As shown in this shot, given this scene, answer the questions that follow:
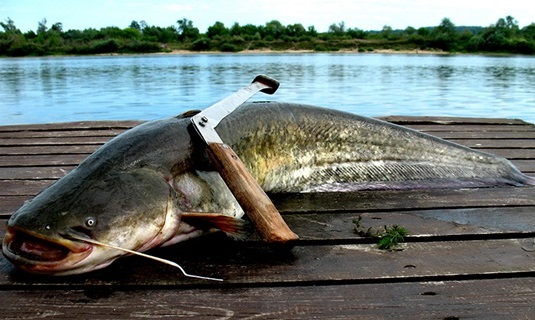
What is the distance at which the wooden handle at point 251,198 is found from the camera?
74.2 inches

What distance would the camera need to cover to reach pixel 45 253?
5.68 ft

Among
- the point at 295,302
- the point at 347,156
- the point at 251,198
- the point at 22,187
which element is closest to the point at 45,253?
the point at 251,198

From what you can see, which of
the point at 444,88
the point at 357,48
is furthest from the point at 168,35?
the point at 444,88

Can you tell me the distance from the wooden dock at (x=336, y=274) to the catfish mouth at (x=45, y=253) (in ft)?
0.21

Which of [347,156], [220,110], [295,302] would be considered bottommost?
[295,302]

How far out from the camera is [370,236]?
7.01 ft

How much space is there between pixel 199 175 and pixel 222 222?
1.00ft

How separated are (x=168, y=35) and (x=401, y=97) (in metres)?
68.0

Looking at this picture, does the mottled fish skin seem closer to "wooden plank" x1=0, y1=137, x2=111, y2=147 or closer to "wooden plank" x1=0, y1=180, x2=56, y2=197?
"wooden plank" x1=0, y1=180, x2=56, y2=197

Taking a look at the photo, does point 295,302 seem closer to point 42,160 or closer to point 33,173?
point 33,173

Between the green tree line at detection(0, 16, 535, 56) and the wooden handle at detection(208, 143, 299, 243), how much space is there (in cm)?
6363

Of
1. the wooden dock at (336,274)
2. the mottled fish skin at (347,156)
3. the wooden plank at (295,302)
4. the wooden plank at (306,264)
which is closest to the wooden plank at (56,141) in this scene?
the wooden dock at (336,274)

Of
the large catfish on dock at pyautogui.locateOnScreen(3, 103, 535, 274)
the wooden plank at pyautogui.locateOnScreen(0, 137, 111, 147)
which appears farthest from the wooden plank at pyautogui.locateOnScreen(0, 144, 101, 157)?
the large catfish on dock at pyautogui.locateOnScreen(3, 103, 535, 274)

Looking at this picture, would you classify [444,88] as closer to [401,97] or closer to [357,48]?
[401,97]
